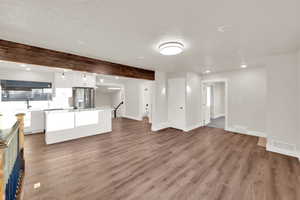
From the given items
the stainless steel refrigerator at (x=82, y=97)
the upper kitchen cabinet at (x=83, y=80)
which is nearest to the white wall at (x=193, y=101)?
the upper kitchen cabinet at (x=83, y=80)

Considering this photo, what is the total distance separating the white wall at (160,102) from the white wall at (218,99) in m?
4.00

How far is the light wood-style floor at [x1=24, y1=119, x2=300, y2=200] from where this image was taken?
74.8 inches

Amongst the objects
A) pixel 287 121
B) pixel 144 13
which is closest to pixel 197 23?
pixel 144 13

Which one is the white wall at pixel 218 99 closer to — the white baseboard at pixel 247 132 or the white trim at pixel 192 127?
the white trim at pixel 192 127

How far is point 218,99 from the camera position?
8.34m

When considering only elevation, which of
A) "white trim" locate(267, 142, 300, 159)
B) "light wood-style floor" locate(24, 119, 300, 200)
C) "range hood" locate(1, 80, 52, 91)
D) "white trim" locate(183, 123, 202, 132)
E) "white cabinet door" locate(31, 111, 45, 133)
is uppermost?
"range hood" locate(1, 80, 52, 91)

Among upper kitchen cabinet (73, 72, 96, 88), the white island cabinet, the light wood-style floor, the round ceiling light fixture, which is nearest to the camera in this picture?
the light wood-style floor

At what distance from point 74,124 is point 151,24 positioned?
409cm

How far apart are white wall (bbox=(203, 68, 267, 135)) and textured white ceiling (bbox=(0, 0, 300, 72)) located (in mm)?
1923

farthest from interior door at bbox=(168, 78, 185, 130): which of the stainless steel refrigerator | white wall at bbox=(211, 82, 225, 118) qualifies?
the stainless steel refrigerator

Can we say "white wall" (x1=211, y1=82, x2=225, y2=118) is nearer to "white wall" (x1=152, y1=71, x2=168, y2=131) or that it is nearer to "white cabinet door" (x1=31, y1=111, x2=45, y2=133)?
"white wall" (x1=152, y1=71, x2=168, y2=131)

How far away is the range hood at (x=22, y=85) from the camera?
4657 millimetres

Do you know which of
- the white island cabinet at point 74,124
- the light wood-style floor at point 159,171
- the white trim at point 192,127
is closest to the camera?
the light wood-style floor at point 159,171

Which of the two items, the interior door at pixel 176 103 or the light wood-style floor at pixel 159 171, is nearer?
the light wood-style floor at pixel 159 171
